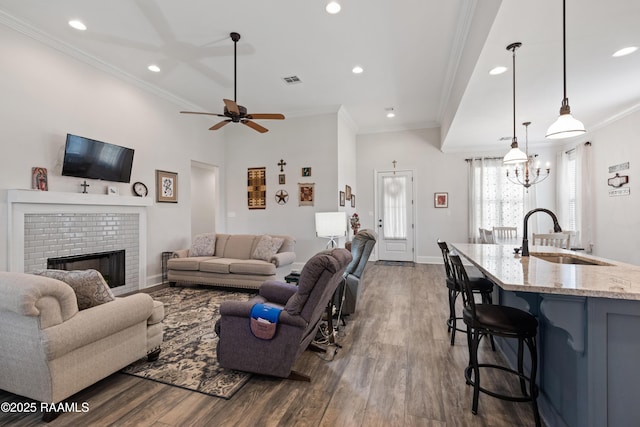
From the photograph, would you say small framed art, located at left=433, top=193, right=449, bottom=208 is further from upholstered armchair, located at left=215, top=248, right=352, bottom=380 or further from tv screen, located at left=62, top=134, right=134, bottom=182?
tv screen, located at left=62, top=134, right=134, bottom=182

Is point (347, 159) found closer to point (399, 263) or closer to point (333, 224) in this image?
point (333, 224)

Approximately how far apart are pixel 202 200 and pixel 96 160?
4138mm

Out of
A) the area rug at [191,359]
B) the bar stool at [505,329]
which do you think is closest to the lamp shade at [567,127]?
the bar stool at [505,329]

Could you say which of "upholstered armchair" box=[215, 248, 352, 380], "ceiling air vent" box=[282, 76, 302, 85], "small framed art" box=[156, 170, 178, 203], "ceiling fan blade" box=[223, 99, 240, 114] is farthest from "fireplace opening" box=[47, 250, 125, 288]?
"ceiling air vent" box=[282, 76, 302, 85]

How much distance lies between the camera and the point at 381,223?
7.71m

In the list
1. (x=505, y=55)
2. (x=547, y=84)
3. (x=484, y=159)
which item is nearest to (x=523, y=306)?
(x=505, y=55)

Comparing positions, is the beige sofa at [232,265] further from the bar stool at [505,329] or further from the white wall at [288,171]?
the bar stool at [505,329]

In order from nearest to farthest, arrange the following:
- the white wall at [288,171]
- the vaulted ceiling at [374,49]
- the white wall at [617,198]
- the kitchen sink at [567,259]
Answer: the kitchen sink at [567,259], the vaulted ceiling at [374,49], the white wall at [617,198], the white wall at [288,171]

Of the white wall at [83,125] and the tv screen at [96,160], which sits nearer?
the white wall at [83,125]

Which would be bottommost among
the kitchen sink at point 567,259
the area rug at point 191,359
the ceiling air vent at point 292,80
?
the area rug at point 191,359

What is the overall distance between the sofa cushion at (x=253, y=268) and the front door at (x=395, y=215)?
388cm

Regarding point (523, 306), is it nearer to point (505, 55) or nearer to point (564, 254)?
point (564, 254)

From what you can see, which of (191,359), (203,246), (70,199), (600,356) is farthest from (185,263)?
(600,356)

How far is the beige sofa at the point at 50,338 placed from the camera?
5.65ft
